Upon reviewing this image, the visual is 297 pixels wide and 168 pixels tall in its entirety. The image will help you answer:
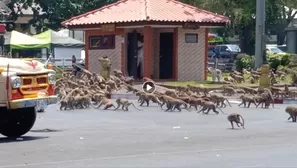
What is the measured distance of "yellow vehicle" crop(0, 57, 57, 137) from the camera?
53.6 ft

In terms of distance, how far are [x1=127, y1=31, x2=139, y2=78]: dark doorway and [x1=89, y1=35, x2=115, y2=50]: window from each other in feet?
2.75

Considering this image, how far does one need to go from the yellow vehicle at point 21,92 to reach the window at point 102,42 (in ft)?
69.1

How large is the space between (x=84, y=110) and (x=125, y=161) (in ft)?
39.4

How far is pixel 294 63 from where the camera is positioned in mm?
43438

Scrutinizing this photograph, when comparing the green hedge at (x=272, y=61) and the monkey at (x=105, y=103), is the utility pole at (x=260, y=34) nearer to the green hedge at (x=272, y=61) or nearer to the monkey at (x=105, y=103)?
the green hedge at (x=272, y=61)

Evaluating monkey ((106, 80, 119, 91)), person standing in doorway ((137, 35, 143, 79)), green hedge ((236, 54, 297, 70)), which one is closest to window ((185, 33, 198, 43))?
person standing in doorway ((137, 35, 143, 79))

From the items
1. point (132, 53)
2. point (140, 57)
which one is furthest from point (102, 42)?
point (140, 57)

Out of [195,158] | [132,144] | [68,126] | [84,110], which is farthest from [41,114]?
[195,158]

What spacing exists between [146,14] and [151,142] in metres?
20.4

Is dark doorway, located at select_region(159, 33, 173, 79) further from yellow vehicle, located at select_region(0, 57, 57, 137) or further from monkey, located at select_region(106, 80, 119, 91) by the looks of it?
yellow vehicle, located at select_region(0, 57, 57, 137)

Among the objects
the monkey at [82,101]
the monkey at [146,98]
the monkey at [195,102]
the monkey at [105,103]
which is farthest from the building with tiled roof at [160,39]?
the monkey at [195,102]

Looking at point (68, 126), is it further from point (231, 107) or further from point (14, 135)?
point (231, 107)

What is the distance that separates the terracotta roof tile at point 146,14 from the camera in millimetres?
36969

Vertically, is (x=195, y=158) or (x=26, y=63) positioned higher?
(x=26, y=63)
